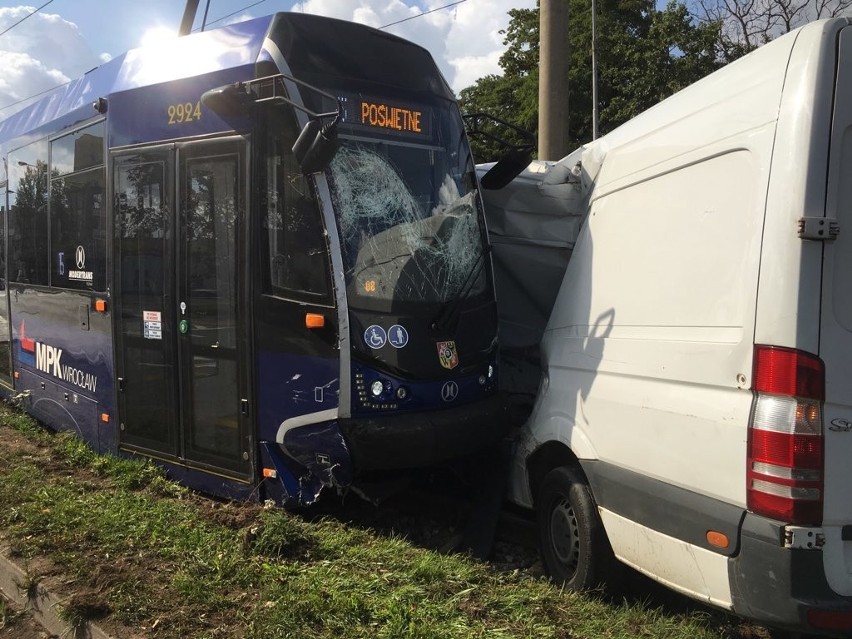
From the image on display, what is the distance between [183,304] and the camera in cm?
499

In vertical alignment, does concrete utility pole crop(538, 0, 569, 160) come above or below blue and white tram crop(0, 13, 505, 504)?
above

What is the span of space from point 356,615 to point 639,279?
217cm

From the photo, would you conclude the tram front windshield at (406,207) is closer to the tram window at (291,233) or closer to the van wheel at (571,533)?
the tram window at (291,233)

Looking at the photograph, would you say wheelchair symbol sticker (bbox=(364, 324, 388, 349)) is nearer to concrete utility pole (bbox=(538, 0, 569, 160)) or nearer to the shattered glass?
the shattered glass

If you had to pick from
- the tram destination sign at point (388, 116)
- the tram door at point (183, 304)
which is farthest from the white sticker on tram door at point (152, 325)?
the tram destination sign at point (388, 116)

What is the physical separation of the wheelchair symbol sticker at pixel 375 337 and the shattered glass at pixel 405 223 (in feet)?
0.66

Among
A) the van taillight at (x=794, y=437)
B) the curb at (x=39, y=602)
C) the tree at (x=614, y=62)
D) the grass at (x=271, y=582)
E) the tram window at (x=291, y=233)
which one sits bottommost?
the curb at (x=39, y=602)

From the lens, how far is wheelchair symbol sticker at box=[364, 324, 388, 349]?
13.9ft

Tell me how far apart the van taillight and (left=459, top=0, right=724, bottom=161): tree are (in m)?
17.8

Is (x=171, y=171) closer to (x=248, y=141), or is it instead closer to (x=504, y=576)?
(x=248, y=141)

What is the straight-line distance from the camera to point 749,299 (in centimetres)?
280

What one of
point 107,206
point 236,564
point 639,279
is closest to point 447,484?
point 236,564

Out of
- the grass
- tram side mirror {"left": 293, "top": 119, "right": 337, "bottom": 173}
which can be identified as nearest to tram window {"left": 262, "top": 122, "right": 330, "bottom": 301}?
tram side mirror {"left": 293, "top": 119, "right": 337, "bottom": 173}

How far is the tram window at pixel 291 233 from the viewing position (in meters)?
4.30
